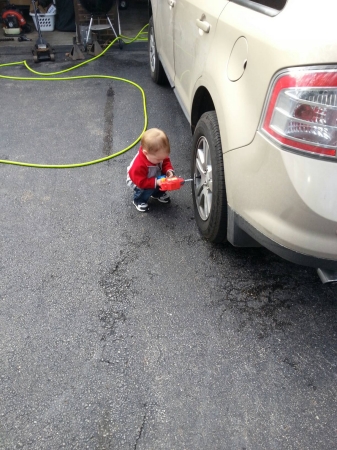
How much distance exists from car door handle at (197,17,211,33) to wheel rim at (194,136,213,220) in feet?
2.03

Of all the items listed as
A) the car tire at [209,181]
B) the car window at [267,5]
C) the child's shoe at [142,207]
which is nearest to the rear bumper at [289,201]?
the car tire at [209,181]

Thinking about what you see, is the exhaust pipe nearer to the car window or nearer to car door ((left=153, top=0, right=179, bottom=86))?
the car window

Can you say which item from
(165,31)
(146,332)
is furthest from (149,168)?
(165,31)

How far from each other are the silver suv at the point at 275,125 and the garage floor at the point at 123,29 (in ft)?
17.4

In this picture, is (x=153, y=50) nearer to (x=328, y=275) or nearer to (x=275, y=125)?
(x=275, y=125)

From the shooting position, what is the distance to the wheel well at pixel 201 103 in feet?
8.41

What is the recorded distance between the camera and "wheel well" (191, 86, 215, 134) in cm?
256

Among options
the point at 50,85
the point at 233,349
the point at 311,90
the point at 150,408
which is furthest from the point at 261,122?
the point at 50,85

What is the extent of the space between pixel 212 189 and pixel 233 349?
88 cm

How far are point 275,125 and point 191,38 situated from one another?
1490 millimetres

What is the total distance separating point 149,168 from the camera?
2859 millimetres

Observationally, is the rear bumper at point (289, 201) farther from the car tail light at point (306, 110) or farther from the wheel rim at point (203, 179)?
the wheel rim at point (203, 179)

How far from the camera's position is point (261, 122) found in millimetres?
1661

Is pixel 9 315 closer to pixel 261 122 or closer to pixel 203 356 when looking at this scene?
pixel 203 356
